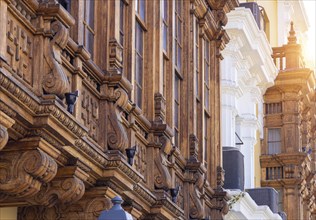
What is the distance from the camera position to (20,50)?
11.0 metres

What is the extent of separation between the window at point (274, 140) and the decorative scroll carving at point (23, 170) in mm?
23456

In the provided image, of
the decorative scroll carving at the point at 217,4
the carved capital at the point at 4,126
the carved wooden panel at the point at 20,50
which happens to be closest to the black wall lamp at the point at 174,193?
the carved wooden panel at the point at 20,50

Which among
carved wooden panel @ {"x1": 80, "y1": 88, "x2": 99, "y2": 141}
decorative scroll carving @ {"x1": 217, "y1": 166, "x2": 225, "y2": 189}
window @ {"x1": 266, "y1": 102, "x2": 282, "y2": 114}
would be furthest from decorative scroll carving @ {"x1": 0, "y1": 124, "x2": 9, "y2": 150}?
window @ {"x1": 266, "y1": 102, "x2": 282, "y2": 114}

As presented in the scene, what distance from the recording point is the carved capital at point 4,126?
10.3m

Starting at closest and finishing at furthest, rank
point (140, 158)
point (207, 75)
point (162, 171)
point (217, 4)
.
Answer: point (140, 158) → point (162, 171) → point (207, 75) → point (217, 4)

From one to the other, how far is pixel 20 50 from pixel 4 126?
96 cm

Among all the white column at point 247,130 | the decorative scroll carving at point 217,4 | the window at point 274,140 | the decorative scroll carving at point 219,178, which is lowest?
the decorative scroll carving at point 219,178

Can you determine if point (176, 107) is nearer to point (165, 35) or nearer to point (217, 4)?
point (165, 35)

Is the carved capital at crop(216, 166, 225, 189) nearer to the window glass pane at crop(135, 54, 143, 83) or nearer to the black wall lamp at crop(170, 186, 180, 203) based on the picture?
the black wall lamp at crop(170, 186, 180, 203)

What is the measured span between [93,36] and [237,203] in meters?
10.8

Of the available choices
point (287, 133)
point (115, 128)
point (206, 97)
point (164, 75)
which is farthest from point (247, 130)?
point (115, 128)

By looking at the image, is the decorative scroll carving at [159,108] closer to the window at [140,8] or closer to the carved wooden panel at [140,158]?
the carved wooden panel at [140,158]

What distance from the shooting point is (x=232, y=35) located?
1063 inches

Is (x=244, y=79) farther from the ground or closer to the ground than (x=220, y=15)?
farther from the ground
